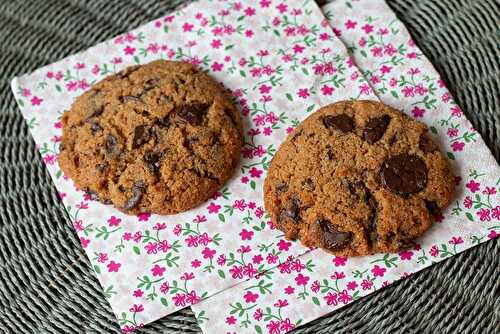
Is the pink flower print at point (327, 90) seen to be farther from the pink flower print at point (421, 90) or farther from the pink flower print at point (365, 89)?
the pink flower print at point (421, 90)

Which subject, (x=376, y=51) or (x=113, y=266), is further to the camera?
(x=376, y=51)

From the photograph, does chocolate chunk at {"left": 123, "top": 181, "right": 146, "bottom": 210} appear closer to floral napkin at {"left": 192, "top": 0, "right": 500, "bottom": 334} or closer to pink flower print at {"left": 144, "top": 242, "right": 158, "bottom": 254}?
pink flower print at {"left": 144, "top": 242, "right": 158, "bottom": 254}

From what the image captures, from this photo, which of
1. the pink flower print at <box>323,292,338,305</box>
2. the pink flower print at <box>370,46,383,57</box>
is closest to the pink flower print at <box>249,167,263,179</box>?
the pink flower print at <box>323,292,338,305</box>

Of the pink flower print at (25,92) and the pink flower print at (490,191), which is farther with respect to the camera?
the pink flower print at (25,92)

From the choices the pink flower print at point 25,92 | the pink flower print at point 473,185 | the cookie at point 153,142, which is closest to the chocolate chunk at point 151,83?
the cookie at point 153,142

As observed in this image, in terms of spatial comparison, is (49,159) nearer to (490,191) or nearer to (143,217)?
(143,217)

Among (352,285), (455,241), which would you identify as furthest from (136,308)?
(455,241)
